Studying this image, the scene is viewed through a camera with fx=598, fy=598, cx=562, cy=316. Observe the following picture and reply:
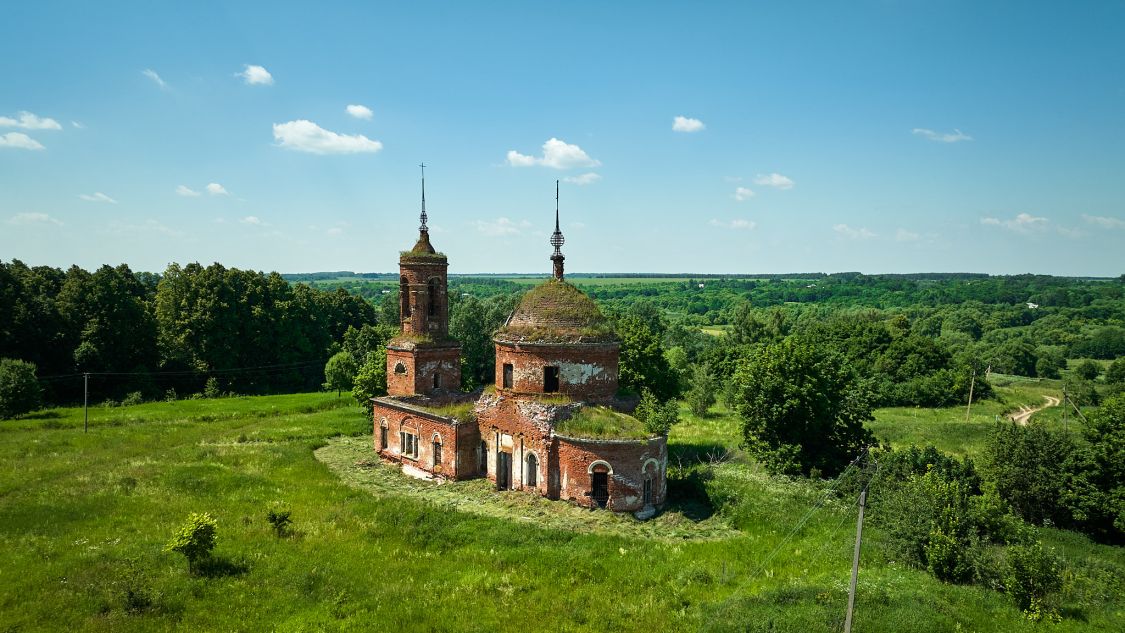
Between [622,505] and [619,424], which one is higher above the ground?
[619,424]

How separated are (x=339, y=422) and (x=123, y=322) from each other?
23.8m

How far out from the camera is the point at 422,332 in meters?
33.4

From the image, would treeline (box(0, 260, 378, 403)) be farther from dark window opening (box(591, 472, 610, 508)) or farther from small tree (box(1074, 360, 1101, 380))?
small tree (box(1074, 360, 1101, 380))

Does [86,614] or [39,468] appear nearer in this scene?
[86,614]

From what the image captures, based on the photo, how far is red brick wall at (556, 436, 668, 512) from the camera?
23469 mm

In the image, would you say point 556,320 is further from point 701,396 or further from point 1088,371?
point 1088,371

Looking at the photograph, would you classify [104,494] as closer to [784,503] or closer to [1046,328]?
[784,503]

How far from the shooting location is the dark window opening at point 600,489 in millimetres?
23922

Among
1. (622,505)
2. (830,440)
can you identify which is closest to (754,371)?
(830,440)

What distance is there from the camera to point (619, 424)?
24.7 meters

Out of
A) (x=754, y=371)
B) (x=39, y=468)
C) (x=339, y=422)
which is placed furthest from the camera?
(x=339, y=422)

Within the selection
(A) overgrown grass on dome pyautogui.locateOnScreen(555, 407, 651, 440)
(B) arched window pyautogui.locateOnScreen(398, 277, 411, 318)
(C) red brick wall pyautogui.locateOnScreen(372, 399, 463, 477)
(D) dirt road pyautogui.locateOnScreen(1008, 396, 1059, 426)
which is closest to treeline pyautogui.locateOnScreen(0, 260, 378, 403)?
(B) arched window pyautogui.locateOnScreen(398, 277, 411, 318)

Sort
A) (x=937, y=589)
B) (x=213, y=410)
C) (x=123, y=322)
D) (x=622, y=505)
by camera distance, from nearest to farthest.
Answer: (x=937, y=589) → (x=622, y=505) → (x=213, y=410) → (x=123, y=322)

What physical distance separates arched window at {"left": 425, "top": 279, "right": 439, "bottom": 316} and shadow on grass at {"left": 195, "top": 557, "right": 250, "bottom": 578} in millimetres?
17279
